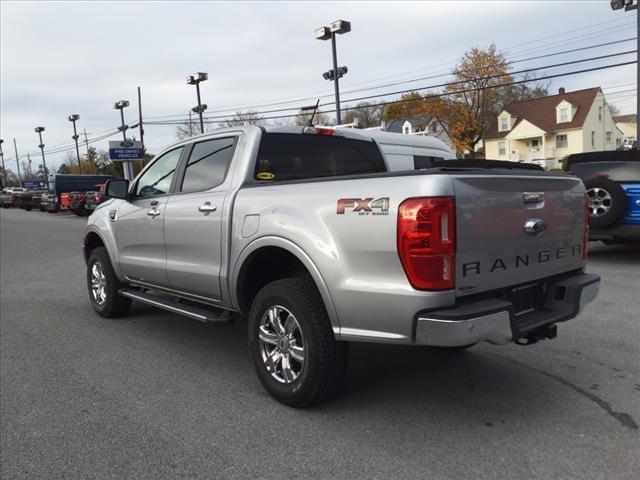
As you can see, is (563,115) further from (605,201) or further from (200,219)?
(200,219)

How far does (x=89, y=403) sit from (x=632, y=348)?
421 centimetres

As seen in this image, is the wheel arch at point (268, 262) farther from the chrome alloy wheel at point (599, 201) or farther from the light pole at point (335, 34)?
the light pole at point (335, 34)

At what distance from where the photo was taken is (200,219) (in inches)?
170

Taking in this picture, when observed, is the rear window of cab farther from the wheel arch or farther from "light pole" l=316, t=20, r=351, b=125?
Answer: "light pole" l=316, t=20, r=351, b=125

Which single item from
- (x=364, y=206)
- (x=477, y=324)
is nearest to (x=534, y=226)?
(x=477, y=324)

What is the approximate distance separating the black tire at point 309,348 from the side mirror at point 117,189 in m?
2.51

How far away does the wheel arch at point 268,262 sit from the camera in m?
3.28

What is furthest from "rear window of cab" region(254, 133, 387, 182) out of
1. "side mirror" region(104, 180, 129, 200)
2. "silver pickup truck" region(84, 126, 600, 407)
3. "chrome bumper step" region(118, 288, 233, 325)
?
"side mirror" region(104, 180, 129, 200)

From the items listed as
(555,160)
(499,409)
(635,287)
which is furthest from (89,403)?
(555,160)

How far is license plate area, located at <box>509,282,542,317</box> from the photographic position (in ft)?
10.8

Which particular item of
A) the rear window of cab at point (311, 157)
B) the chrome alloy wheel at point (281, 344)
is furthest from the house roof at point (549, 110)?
the chrome alloy wheel at point (281, 344)

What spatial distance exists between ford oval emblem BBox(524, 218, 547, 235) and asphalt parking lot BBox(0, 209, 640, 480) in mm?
1122

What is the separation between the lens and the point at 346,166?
4836 mm

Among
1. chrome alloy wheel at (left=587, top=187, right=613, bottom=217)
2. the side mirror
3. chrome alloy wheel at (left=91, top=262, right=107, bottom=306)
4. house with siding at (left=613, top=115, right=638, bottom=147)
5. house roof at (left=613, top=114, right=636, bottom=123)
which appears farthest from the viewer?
house roof at (left=613, top=114, right=636, bottom=123)
